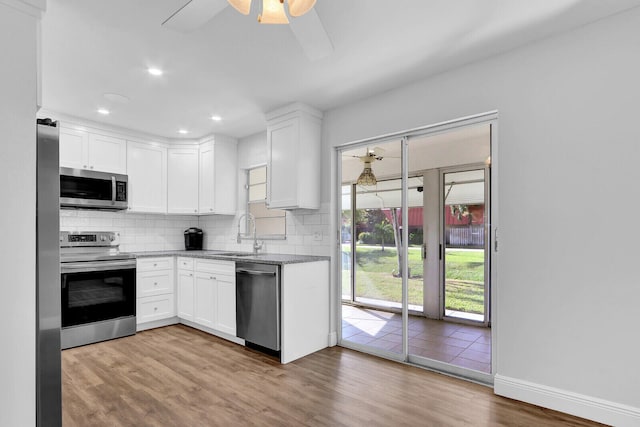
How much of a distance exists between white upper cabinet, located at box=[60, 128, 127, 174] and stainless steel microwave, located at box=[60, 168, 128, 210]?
106 millimetres

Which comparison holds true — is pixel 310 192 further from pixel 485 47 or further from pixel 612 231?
pixel 612 231

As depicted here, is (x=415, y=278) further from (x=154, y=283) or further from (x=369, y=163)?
(x=154, y=283)

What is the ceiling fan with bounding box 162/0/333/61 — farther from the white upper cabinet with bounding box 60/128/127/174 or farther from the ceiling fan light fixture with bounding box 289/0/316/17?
the white upper cabinet with bounding box 60/128/127/174

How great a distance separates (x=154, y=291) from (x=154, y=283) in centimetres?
10

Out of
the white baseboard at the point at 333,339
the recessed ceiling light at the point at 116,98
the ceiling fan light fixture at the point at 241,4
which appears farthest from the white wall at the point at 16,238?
the white baseboard at the point at 333,339

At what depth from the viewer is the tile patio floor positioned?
2.97m

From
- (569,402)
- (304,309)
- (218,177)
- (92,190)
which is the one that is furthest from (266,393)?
(92,190)

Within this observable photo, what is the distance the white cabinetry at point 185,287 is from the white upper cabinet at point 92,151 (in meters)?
1.43

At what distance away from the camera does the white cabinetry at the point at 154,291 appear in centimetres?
414

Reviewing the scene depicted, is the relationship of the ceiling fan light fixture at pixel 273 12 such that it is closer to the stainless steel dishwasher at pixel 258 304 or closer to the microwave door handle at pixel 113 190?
the stainless steel dishwasher at pixel 258 304

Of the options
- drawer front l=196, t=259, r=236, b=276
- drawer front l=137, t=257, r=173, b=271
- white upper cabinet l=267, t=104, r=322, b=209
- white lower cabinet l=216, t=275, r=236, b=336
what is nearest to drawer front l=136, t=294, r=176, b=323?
drawer front l=137, t=257, r=173, b=271

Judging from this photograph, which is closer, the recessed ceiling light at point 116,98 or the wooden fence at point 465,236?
the wooden fence at point 465,236

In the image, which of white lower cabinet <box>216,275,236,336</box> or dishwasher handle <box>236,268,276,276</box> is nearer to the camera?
dishwasher handle <box>236,268,276,276</box>

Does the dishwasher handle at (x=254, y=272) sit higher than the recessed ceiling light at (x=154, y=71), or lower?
lower
